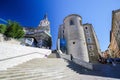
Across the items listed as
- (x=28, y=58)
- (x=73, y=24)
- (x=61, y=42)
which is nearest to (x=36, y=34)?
(x=61, y=42)

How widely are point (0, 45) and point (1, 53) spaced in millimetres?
512

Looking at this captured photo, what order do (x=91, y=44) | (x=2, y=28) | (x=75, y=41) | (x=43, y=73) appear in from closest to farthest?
(x=43, y=73)
(x=2, y=28)
(x=75, y=41)
(x=91, y=44)

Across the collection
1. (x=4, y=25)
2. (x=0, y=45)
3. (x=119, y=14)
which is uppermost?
(x=119, y=14)

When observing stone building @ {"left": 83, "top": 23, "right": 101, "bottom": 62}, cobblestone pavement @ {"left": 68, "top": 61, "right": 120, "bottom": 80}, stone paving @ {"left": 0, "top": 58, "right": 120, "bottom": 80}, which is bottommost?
cobblestone pavement @ {"left": 68, "top": 61, "right": 120, "bottom": 80}

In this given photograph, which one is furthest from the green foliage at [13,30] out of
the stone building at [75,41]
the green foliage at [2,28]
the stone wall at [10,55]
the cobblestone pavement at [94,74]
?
the cobblestone pavement at [94,74]

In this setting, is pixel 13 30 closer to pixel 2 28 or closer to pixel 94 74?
pixel 2 28

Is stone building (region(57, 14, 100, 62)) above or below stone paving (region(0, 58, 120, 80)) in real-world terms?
above

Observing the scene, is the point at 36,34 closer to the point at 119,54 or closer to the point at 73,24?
the point at 73,24

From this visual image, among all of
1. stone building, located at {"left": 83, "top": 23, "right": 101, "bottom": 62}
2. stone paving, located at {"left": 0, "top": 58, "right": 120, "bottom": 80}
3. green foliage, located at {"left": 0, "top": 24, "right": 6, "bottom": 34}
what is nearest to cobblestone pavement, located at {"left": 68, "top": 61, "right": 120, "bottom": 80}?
stone paving, located at {"left": 0, "top": 58, "right": 120, "bottom": 80}

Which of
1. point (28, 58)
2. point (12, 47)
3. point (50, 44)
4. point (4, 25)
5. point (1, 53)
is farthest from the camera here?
point (50, 44)

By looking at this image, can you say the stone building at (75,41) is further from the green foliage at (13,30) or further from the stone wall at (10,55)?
the stone wall at (10,55)

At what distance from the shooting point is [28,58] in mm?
11484

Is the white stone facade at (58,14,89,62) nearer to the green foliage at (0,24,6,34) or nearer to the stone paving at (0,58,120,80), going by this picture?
the green foliage at (0,24,6,34)

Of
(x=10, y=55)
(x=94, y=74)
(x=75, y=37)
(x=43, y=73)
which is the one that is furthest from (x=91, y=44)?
(x=10, y=55)
